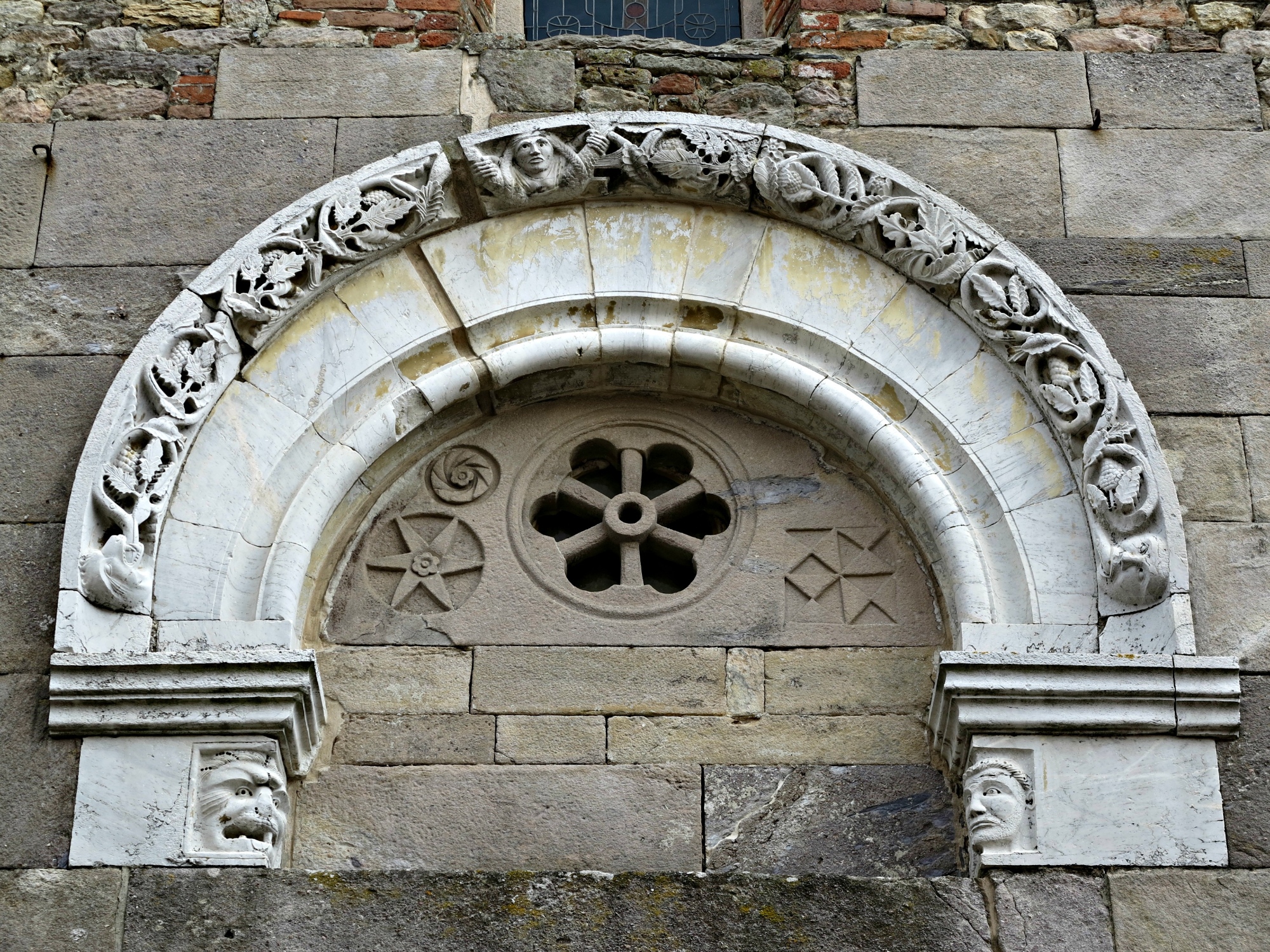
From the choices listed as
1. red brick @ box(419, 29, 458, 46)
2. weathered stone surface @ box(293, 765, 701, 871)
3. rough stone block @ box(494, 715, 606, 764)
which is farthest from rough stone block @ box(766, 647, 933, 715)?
red brick @ box(419, 29, 458, 46)

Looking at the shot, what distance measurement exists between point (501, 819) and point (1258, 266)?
296cm

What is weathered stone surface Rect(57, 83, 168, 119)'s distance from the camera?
20.5 feet

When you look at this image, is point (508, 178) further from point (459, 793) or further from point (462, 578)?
point (459, 793)

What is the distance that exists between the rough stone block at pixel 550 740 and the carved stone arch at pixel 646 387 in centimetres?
56

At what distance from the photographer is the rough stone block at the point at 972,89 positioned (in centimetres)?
626

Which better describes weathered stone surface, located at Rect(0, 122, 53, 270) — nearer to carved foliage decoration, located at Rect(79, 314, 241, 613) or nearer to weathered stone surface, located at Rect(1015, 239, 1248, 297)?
carved foliage decoration, located at Rect(79, 314, 241, 613)

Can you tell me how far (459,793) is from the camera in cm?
535

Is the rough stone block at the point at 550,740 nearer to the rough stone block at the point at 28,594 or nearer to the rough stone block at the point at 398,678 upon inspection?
the rough stone block at the point at 398,678

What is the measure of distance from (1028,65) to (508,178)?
1.84 metres

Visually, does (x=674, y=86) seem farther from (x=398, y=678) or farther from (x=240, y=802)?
(x=240, y=802)

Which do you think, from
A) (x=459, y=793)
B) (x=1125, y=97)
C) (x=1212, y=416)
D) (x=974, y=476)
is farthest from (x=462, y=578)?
(x=1125, y=97)

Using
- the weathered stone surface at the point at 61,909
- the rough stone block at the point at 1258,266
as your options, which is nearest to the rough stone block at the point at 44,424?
the weathered stone surface at the point at 61,909

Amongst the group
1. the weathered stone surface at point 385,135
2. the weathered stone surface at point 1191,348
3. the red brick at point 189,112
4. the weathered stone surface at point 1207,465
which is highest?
the red brick at point 189,112

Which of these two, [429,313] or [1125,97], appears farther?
[1125,97]
